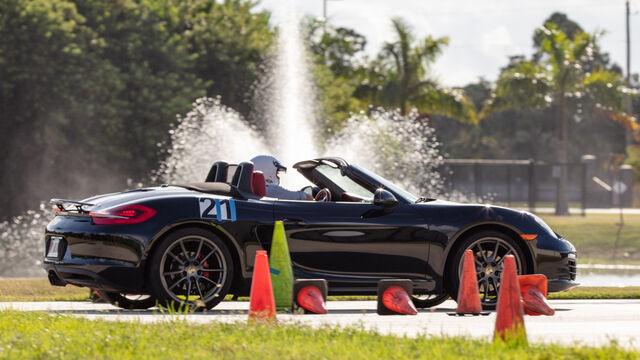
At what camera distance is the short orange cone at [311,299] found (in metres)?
8.73

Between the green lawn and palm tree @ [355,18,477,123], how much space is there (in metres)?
8.78

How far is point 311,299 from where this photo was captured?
8750 millimetres

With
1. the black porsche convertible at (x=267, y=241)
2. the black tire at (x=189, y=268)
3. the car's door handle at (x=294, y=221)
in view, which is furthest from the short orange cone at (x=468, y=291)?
the black tire at (x=189, y=268)

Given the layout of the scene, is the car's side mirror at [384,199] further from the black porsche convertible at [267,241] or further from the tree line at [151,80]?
the tree line at [151,80]

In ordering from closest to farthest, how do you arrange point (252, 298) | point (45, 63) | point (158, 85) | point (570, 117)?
1. point (252, 298)
2. point (45, 63)
3. point (158, 85)
4. point (570, 117)

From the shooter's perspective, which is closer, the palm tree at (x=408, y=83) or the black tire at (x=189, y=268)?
the black tire at (x=189, y=268)

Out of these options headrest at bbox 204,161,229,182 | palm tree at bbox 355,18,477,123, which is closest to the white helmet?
headrest at bbox 204,161,229,182

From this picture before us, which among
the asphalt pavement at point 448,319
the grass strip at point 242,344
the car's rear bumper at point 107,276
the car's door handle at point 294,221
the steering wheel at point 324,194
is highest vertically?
the steering wheel at point 324,194

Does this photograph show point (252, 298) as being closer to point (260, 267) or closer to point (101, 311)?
point (260, 267)

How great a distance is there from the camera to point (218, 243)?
28.9 ft

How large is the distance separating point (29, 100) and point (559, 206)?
21.1 metres

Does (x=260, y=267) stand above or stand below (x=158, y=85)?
below

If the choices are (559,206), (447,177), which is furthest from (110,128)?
(559,206)

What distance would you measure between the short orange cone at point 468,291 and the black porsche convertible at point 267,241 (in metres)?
0.38
